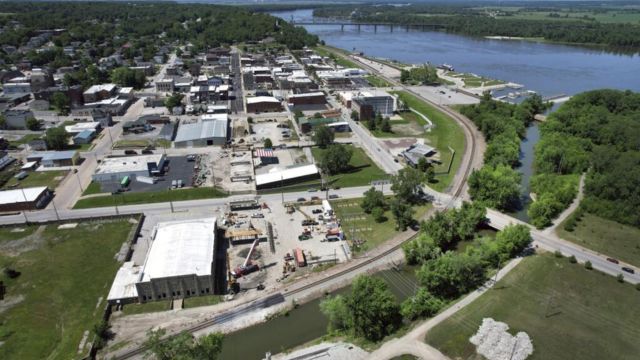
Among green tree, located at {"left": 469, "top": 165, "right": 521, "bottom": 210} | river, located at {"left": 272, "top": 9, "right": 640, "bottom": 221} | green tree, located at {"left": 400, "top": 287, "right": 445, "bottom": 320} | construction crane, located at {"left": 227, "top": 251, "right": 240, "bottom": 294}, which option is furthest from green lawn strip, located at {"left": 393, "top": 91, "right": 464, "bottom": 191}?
construction crane, located at {"left": 227, "top": 251, "right": 240, "bottom": 294}

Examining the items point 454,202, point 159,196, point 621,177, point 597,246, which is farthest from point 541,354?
point 159,196

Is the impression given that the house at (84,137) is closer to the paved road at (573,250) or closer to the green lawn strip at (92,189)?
the green lawn strip at (92,189)

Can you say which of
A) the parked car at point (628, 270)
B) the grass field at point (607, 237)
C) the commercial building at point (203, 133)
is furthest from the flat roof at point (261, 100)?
the parked car at point (628, 270)

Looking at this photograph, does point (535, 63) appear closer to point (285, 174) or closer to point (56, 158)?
point (285, 174)

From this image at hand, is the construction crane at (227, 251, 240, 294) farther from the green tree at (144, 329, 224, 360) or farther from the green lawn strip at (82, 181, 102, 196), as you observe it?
the green lawn strip at (82, 181, 102, 196)

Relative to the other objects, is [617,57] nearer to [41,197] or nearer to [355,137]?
[355,137]
